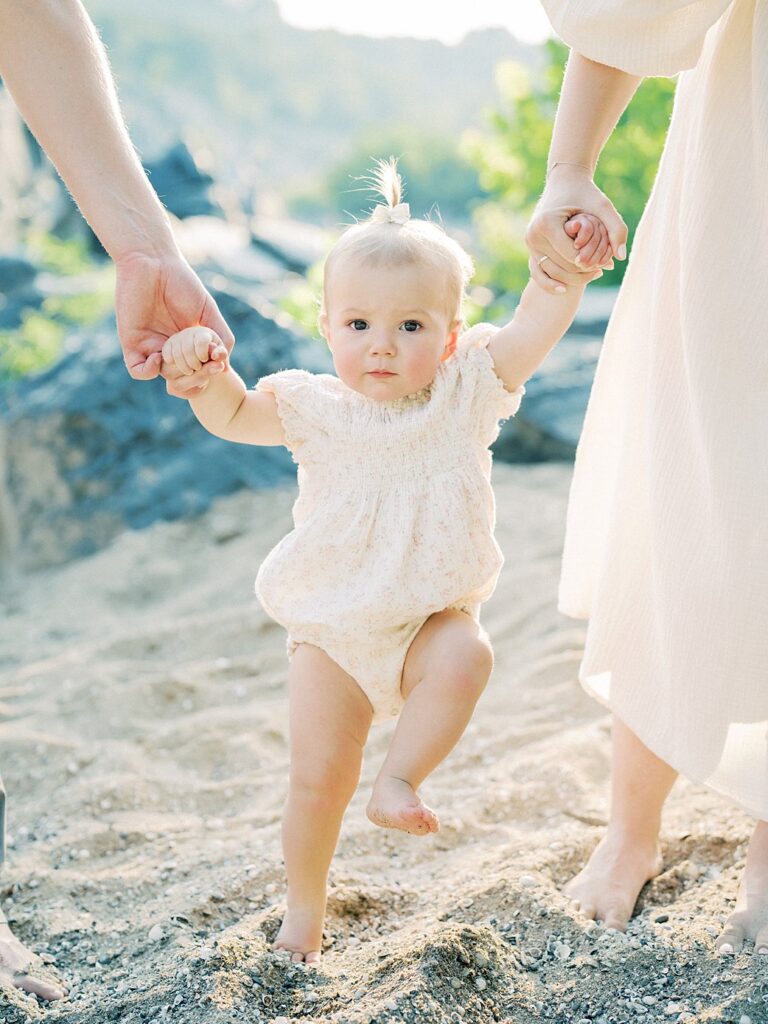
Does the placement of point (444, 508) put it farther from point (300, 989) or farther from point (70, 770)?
point (70, 770)

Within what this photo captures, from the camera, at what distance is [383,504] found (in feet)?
6.61

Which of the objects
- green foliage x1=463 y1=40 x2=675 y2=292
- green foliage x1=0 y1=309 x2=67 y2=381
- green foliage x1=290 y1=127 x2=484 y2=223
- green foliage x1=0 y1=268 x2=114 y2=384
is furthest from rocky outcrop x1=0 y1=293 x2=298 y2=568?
green foliage x1=290 y1=127 x2=484 y2=223

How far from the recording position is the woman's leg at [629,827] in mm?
2229

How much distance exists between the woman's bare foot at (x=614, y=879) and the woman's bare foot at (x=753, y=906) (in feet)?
0.64

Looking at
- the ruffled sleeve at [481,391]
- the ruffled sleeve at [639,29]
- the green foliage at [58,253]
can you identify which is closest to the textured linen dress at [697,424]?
the ruffled sleeve at [639,29]

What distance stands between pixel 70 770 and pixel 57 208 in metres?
13.7

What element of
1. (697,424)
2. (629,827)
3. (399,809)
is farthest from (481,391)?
(629,827)

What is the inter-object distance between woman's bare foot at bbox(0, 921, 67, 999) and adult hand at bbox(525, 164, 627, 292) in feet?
4.83

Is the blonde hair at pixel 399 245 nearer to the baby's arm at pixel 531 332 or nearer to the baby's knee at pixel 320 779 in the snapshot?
the baby's arm at pixel 531 332

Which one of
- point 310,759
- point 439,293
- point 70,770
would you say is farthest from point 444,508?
point 70,770

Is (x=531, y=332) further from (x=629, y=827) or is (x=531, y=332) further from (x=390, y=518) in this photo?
(x=629, y=827)

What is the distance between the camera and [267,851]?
2.60 metres

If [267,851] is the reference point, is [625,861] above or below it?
above

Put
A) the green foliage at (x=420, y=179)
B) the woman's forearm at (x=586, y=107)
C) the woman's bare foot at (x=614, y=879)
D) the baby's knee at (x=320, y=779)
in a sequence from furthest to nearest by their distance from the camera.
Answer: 1. the green foliage at (x=420, y=179)
2. the woman's bare foot at (x=614, y=879)
3. the baby's knee at (x=320, y=779)
4. the woman's forearm at (x=586, y=107)
